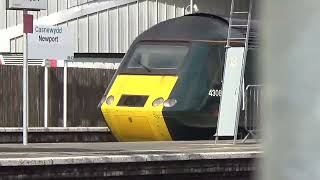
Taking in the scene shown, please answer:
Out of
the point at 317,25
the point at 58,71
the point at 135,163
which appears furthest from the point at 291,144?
the point at 58,71

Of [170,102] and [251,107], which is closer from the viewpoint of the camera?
[251,107]

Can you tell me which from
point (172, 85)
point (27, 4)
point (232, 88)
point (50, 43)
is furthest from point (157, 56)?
point (50, 43)

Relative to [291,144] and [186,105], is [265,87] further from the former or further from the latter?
[186,105]

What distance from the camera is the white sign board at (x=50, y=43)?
15734 mm

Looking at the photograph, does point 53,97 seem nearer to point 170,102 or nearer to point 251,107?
point 170,102

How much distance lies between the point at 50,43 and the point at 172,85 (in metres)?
4.81

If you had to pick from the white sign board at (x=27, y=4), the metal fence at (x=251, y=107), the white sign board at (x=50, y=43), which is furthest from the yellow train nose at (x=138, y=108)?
the white sign board at (x=50, y=43)

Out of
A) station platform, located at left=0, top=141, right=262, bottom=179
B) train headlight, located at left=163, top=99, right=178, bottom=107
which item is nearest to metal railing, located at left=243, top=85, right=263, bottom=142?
train headlight, located at left=163, top=99, right=178, bottom=107

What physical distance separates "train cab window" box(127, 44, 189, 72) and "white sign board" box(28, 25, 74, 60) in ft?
11.1

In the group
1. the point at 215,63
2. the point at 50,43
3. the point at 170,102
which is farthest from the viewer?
the point at 50,43

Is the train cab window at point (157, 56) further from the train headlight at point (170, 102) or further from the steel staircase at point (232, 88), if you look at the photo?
the steel staircase at point (232, 88)

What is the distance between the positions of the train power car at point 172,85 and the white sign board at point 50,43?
129 inches

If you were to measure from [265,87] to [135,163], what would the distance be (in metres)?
5.70

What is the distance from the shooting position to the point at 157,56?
12.7 meters
